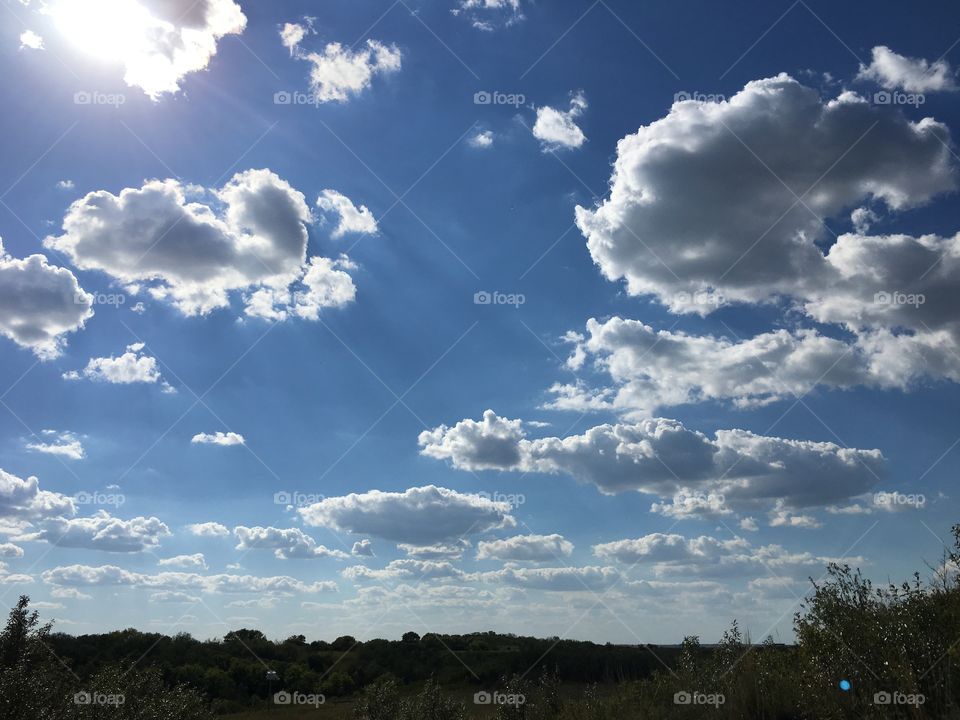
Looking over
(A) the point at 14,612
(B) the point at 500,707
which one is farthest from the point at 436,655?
(A) the point at 14,612

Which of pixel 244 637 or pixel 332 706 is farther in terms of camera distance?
pixel 244 637

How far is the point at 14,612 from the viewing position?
2167 cm

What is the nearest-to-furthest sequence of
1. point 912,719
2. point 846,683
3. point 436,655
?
point 912,719 → point 846,683 → point 436,655

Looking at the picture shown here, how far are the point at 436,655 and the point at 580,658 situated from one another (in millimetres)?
28054

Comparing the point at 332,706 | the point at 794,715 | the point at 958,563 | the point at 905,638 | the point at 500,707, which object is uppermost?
the point at 958,563

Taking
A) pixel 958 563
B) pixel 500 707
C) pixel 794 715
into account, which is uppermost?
pixel 958 563

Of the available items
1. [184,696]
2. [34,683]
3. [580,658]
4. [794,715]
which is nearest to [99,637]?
[580,658]

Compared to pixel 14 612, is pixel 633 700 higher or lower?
lower

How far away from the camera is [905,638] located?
40.4 ft

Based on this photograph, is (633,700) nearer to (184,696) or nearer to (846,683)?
(846,683)

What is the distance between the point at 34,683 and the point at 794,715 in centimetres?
1653

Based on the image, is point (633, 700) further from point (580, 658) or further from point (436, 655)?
point (436, 655)

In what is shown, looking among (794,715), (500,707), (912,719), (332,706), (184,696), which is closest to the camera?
(912,719)

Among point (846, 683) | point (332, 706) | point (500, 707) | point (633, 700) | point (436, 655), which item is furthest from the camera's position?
point (436, 655)
